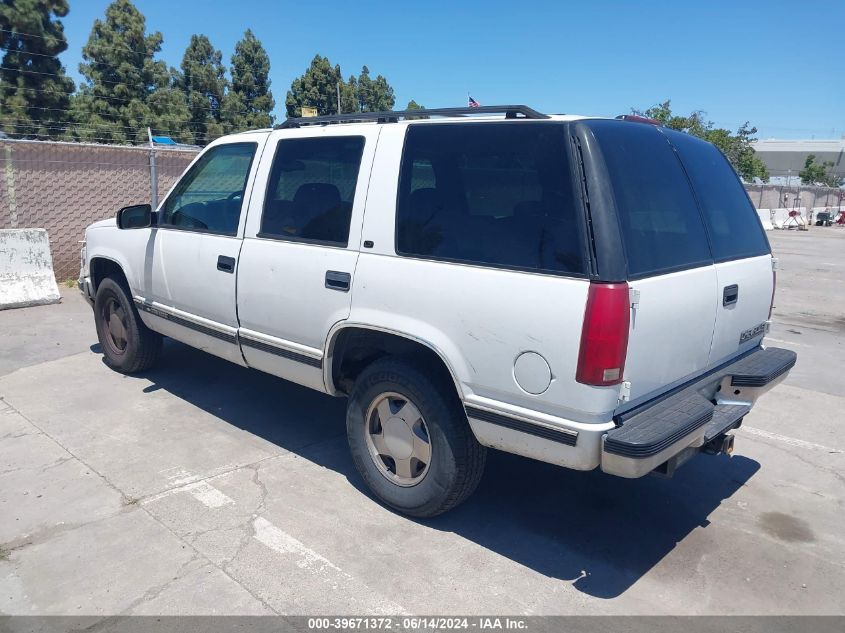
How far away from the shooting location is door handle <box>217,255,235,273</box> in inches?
177

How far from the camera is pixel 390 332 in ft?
11.6

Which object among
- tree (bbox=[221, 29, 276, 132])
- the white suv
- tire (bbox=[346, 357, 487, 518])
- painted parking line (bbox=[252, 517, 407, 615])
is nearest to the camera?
the white suv

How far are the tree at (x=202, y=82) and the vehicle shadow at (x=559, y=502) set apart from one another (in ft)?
109

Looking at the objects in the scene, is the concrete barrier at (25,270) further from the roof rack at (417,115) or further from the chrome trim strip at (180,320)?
the roof rack at (417,115)

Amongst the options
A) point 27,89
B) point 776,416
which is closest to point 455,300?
point 776,416

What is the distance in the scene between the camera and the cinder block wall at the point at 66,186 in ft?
30.7

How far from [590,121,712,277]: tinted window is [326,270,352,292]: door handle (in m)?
1.54

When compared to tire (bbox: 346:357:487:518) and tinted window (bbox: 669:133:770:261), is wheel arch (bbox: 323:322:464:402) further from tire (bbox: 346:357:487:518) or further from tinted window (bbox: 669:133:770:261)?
tinted window (bbox: 669:133:770:261)

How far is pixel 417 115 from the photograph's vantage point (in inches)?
150

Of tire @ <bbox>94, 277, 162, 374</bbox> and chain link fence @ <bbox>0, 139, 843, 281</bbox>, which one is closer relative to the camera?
tire @ <bbox>94, 277, 162, 374</bbox>

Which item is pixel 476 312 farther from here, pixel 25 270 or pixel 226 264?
pixel 25 270

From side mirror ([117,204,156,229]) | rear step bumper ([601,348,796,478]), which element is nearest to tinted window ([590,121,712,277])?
rear step bumper ([601,348,796,478])

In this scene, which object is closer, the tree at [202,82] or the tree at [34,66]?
the tree at [34,66]

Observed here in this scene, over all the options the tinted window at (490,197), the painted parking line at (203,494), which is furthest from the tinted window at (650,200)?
the painted parking line at (203,494)
